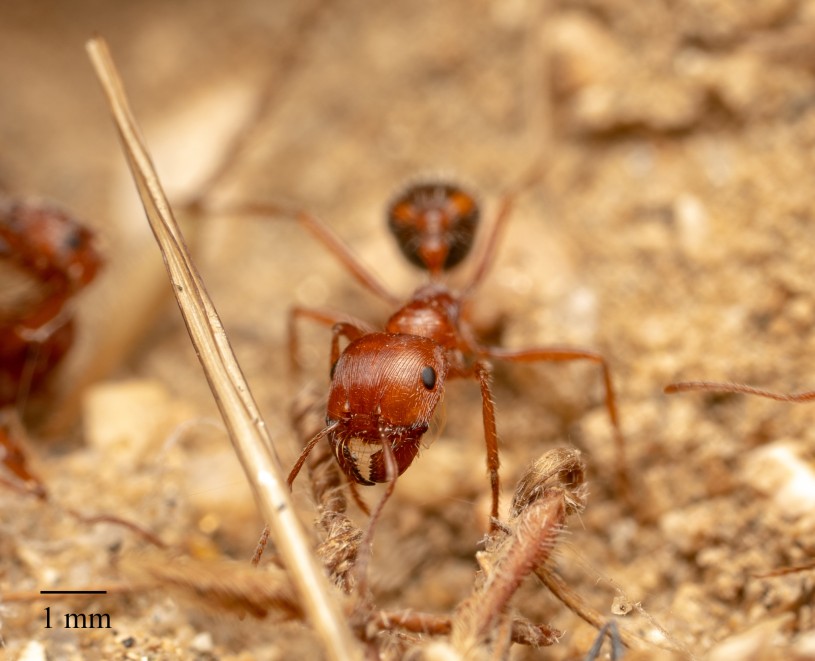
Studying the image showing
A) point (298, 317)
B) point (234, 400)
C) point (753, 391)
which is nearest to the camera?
point (234, 400)

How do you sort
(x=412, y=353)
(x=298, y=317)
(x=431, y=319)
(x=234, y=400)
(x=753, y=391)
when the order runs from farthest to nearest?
(x=298, y=317) < (x=431, y=319) < (x=412, y=353) < (x=753, y=391) < (x=234, y=400)

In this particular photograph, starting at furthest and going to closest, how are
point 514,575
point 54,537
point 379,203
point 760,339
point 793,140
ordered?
point 379,203 → point 793,140 → point 760,339 → point 54,537 → point 514,575

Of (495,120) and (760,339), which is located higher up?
(495,120)

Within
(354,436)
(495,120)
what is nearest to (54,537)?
(354,436)

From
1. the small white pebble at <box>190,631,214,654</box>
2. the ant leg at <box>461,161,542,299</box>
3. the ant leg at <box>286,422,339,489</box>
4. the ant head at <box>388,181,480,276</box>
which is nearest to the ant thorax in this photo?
the ant leg at <box>461,161,542,299</box>

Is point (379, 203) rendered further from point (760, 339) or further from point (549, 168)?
point (760, 339)

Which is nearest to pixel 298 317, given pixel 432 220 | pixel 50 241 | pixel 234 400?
pixel 432 220

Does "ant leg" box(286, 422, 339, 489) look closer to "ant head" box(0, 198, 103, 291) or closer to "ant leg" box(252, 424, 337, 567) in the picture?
"ant leg" box(252, 424, 337, 567)

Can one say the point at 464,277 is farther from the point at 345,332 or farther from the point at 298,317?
the point at 345,332
